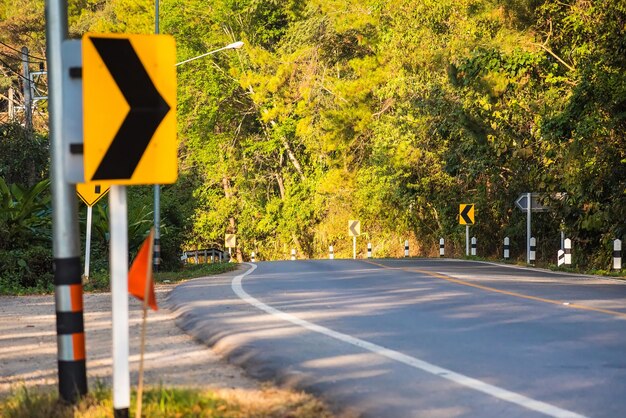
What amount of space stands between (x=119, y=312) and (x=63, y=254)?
814 millimetres

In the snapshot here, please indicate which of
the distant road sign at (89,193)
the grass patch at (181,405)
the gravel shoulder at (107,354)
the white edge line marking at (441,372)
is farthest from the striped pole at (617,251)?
the grass patch at (181,405)

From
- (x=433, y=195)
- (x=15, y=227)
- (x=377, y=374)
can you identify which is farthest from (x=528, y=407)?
(x=433, y=195)

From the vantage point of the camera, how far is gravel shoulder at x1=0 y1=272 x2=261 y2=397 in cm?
970

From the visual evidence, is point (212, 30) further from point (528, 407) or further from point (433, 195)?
point (528, 407)

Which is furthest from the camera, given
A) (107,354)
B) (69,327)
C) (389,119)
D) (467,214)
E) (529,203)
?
(389,119)

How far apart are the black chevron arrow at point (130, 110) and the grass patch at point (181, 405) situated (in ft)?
5.10

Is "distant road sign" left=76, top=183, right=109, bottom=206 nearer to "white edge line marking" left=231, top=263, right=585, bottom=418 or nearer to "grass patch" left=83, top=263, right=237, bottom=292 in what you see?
"grass patch" left=83, top=263, right=237, bottom=292

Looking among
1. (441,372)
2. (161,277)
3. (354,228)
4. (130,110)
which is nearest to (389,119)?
(354,228)

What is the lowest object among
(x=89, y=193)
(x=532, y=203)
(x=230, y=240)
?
(x=230, y=240)

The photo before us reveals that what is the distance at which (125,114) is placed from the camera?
7180 mm

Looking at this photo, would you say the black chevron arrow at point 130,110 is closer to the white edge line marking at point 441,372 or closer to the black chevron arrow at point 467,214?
the white edge line marking at point 441,372

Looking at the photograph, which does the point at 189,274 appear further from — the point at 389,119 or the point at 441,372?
the point at 389,119

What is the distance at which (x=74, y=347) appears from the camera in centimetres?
778

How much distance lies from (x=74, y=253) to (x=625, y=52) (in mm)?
21801
